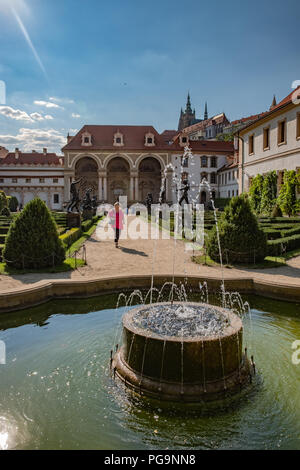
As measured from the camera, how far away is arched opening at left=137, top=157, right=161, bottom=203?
52.6m

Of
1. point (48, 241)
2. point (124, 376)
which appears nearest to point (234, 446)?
point (124, 376)

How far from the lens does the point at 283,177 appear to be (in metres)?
22.6

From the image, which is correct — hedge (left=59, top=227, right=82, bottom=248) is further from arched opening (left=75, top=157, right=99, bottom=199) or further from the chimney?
the chimney

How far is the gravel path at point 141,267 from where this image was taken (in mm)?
8492

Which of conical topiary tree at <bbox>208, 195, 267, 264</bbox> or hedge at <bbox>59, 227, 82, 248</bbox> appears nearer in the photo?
conical topiary tree at <bbox>208, 195, 267, 264</bbox>

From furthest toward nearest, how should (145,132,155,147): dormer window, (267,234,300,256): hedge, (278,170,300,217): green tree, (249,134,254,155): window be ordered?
(145,132,155,147): dormer window → (249,134,254,155): window → (278,170,300,217): green tree → (267,234,300,256): hedge

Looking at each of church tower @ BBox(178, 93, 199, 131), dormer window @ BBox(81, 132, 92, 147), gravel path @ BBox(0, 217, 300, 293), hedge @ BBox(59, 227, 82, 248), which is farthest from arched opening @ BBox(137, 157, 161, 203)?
church tower @ BBox(178, 93, 199, 131)

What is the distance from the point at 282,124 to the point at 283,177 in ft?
11.4

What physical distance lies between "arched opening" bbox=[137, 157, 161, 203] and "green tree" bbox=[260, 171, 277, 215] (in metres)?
28.8

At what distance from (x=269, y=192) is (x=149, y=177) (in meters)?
30.5

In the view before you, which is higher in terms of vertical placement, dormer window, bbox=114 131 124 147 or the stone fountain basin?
dormer window, bbox=114 131 124 147

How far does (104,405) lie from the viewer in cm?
388

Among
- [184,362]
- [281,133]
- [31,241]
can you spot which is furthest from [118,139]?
[184,362]

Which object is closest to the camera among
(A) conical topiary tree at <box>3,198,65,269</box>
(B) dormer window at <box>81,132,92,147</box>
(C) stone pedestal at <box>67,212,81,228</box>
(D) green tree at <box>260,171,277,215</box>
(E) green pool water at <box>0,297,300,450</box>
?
(E) green pool water at <box>0,297,300,450</box>
